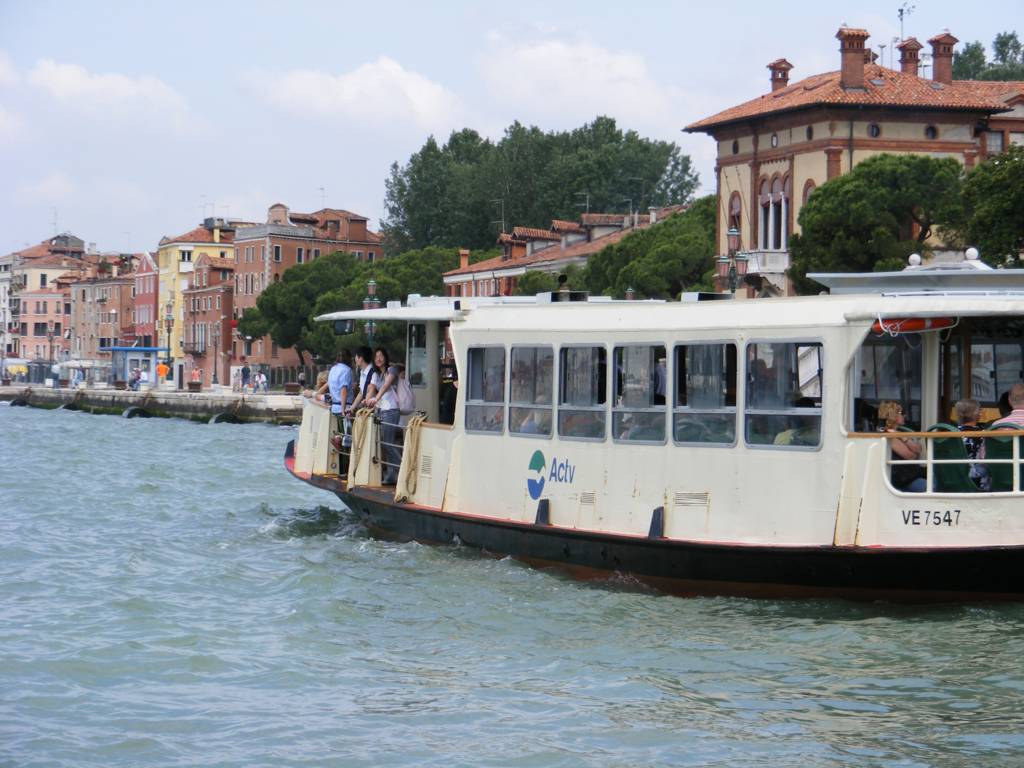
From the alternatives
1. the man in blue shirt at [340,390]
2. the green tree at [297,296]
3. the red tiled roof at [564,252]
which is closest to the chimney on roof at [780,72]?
the red tiled roof at [564,252]

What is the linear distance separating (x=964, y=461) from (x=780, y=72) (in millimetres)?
49012

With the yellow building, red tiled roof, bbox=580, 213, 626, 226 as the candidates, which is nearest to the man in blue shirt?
red tiled roof, bbox=580, 213, 626, 226

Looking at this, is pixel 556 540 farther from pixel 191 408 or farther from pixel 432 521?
pixel 191 408

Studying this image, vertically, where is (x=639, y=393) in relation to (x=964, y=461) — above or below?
above

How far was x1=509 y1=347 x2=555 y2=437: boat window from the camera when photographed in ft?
50.5

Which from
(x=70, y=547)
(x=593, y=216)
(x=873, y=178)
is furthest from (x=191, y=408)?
(x=70, y=547)

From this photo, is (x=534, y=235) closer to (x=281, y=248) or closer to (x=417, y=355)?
(x=281, y=248)

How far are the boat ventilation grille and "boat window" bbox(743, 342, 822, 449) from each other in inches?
25.3

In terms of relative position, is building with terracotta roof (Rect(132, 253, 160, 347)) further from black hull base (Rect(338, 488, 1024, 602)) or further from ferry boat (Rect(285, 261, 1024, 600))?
black hull base (Rect(338, 488, 1024, 602))

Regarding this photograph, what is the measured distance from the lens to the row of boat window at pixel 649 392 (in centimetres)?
1334

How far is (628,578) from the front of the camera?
14359 millimetres

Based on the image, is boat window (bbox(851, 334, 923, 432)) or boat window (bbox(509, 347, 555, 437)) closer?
boat window (bbox(851, 334, 923, 432))

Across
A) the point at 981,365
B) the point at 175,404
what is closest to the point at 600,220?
the point at 175,404

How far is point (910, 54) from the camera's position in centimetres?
5666
